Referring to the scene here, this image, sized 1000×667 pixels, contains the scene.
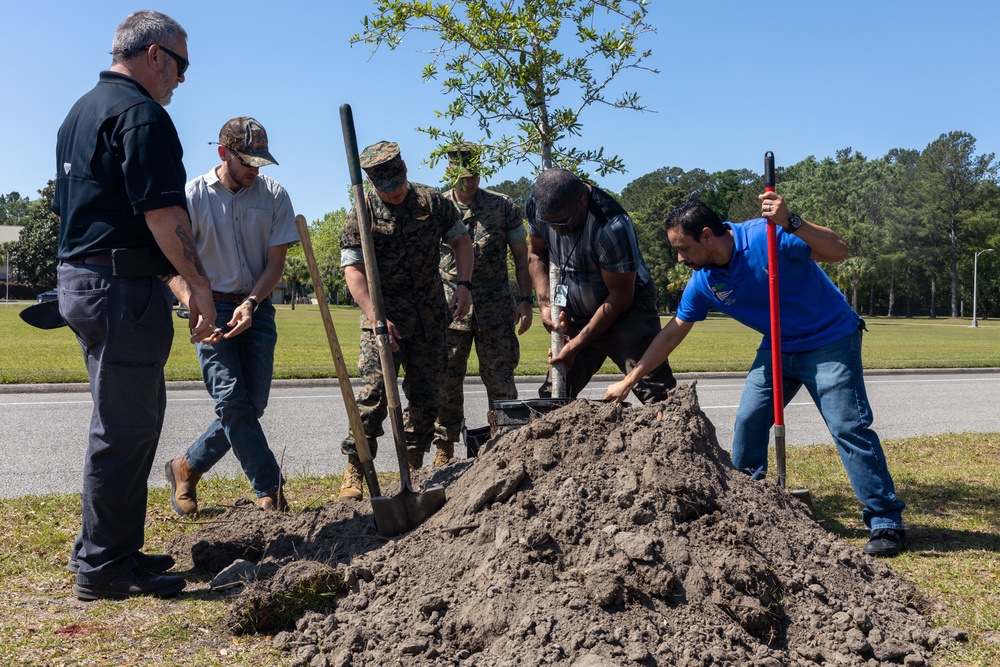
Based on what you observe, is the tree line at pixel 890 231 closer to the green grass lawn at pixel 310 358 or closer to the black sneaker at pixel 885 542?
the green grass lawn at pixel 310 358

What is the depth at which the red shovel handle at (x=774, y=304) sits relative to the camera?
4.48m

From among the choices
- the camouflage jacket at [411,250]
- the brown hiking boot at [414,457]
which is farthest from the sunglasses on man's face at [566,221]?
the brown hiking boot at [414,457]

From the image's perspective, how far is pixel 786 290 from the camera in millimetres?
4637

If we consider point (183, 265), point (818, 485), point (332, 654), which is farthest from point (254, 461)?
point (818, 485)

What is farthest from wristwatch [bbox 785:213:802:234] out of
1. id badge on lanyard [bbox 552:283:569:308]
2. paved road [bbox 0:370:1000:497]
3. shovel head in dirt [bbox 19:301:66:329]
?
paved road [bbox 0:370:1000:497]

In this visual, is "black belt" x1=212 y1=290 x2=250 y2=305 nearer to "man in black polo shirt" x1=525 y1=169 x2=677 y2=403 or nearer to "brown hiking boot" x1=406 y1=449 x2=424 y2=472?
"brown hiking boot" x1=406 y1=449 x2=424 y2=472

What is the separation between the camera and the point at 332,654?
3.13 metres

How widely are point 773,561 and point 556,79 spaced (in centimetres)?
352

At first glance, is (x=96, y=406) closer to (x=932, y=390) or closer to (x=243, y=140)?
(x=243, y=140)

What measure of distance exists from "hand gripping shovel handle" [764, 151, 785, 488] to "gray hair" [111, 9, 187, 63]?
3.02 meters

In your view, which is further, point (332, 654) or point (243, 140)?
point (243, 140)

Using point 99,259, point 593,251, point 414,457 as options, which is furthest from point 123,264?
point 414,457

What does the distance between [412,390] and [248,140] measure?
200cm

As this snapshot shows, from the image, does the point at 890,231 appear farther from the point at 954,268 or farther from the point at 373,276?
the point at 373,276
